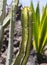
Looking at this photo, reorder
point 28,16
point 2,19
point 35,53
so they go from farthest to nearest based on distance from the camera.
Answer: point 35,53, point 2,19, point 28,16

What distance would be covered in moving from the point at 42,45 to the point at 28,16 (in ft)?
7.90

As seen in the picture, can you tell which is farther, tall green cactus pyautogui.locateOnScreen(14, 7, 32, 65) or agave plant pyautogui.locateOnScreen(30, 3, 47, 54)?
agave plant pyautogui.locateOnScreen(30, 3, 47, 54)

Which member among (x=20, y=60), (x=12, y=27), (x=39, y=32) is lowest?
(x=39, y=32)

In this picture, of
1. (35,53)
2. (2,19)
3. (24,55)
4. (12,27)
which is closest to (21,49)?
(24,55)

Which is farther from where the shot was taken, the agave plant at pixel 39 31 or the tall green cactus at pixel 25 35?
the agave plant at pixel 39 31

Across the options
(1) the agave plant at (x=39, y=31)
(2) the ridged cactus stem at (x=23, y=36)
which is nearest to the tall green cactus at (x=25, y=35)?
(2) the ridged cactus stem at (x=23, y=36)

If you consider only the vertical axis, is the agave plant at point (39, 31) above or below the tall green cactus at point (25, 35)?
below

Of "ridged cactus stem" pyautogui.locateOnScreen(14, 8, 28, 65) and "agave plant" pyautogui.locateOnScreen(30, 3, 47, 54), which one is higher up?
"ridged cactus stem" pyautogui.locateOnScreen(14, 8, 28, 65)

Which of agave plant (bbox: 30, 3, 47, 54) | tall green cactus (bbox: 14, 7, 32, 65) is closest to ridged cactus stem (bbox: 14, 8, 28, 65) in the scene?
tall green cactus (bbox: 14, 7, 32, 65)

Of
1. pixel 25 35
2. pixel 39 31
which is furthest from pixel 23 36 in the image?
pixel 39 31

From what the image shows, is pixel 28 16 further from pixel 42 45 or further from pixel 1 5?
pixel 42 45

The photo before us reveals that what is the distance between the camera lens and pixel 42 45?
15.2 ft

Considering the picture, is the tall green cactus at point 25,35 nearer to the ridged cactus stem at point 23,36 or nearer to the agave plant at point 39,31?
the ridged cactus stem at point 23,36

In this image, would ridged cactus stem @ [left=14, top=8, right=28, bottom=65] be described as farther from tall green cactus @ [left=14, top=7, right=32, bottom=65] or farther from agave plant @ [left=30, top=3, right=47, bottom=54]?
agave plant @ [left=30, top=3, right=47, bottom=54]
